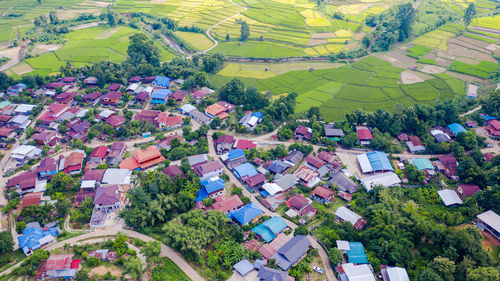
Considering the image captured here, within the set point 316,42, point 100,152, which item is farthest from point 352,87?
point 100,152

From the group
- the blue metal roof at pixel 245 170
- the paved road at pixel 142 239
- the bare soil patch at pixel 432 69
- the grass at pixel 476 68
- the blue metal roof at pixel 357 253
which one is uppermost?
the grass at pixel 476 68

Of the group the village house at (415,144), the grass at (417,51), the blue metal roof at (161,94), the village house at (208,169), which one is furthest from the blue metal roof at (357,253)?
the grass at (417,51)

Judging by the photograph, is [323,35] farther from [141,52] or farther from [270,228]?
[270,228]

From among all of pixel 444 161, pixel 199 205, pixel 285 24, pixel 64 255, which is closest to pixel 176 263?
pixel 199 205

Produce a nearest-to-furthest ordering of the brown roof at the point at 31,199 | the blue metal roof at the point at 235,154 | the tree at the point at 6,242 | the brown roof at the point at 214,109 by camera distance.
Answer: the tree at the point at 6,242
the brown roof at the point at 31,199
the blue metal roof at the point at 235,154
the brown roof at the point at 214,109

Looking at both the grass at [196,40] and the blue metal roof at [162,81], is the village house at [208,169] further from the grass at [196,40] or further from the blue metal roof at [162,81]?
the grass at [196,40]

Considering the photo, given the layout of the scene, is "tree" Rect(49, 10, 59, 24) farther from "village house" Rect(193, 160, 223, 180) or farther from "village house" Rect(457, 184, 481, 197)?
"village house" Rect(457, 184, 481, 197)

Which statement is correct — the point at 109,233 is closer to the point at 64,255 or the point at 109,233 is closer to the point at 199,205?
the point at 64,255
